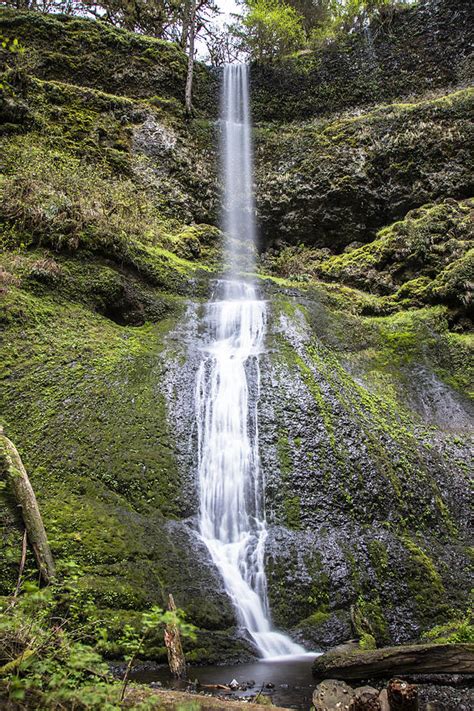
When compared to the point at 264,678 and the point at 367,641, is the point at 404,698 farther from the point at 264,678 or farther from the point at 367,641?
the point at 367,641

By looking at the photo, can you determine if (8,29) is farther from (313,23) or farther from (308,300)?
(308,300)

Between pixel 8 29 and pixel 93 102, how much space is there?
13.9 ft

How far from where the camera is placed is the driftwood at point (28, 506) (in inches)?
197

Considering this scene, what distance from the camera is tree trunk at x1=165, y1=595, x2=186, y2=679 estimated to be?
454cm

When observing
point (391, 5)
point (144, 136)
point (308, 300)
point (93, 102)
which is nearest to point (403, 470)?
point (308, 300)

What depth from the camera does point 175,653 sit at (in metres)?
4.65

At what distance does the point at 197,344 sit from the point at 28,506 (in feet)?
16.9

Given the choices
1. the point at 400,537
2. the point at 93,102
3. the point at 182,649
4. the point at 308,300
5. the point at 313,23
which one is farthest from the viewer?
the point at 313,23

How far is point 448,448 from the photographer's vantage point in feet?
26.5

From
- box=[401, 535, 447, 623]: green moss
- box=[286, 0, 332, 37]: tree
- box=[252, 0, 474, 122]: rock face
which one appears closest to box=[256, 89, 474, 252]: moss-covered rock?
box=[252, 0, 474, 122]: rock face

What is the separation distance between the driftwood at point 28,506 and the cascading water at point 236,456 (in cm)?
217

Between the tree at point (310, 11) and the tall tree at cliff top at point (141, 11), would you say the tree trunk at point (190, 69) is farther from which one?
the tree at point (310, 11)

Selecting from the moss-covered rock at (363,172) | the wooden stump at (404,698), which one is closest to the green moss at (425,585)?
the wooden stump at (404,698)

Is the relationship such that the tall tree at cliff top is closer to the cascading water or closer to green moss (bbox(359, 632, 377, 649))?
the cascading water
